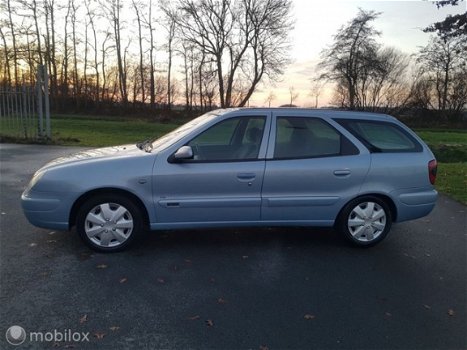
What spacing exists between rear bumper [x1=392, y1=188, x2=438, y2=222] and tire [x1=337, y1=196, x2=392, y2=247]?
15cm

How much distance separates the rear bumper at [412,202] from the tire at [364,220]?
0.15 metres

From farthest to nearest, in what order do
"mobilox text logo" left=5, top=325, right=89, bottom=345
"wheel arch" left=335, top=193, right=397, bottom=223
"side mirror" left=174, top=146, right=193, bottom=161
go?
"wheel arch" left=335, top=193, right=397, bottom=223 < "side mirror" left=174, top=146, right=193, bottom=161 < "mobilox text logo" left=5, top=325, right=89, bottom=345

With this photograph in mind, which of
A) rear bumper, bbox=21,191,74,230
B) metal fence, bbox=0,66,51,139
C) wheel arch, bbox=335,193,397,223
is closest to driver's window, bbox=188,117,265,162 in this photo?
wheel arch, bbox=335,193,397,223

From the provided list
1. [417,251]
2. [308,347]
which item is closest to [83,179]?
[308,347]

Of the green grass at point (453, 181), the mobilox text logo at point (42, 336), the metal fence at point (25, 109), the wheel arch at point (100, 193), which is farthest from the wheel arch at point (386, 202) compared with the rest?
the metal fence at point (25, 109)

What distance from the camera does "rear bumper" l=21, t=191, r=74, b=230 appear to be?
162 inches

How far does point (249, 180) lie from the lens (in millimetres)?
4297

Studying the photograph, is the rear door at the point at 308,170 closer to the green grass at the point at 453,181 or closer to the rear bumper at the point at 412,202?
the rear bumper at the point at 412,202

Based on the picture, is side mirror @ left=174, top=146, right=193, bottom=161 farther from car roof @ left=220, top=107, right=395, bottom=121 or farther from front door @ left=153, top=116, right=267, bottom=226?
car roof @ left=220, top=107, right=395, bottom=121

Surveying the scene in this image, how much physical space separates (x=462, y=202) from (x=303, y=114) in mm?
4423

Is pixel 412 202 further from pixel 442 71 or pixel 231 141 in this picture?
pixel 442 71

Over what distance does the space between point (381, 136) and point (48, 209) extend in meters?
3.86

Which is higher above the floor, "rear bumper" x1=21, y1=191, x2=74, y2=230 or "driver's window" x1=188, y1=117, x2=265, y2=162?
"driver's window" x1=188, y1=117, x2=265, y2=162

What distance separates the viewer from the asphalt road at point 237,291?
2.88 metres
